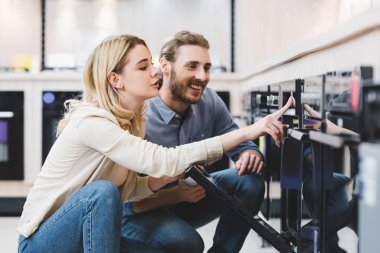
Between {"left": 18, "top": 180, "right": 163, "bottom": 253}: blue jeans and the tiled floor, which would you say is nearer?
{"left": 18, "top": 180, "right": 163, "bottom": 253}: blue jeans

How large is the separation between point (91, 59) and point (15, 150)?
2.36m

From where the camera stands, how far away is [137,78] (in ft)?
6.33

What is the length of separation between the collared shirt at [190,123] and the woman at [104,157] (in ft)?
0.68

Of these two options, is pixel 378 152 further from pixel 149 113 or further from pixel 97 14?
pixel 97 14

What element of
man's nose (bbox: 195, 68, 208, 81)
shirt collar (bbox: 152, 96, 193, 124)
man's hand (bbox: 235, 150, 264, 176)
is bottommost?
man's hand (bbox: 235, 150, 264, 176)

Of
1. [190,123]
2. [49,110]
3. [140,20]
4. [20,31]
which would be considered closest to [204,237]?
[190,123]

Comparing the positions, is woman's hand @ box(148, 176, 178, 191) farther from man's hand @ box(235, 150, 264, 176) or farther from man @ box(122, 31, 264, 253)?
man's hand @ box(235, 150, 264, 176)

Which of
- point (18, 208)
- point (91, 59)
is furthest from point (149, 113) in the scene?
point (18, 208)

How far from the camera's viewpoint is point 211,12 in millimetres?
5094

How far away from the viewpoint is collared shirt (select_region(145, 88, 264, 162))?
2.24 m

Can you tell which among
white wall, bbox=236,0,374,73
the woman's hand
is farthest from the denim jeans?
white wall, bbox=236,0,374,73

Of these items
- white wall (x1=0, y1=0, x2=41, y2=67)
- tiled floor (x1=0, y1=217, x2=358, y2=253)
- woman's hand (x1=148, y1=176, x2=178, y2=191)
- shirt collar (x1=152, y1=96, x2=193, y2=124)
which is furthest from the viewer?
white wall (x1=0, y1=0, x2=41, y2=67)

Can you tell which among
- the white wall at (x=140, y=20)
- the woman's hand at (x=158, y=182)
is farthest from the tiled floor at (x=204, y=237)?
the white wall at (x=140, y=20)

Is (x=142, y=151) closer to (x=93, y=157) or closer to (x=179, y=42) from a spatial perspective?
(x=93, y=157)
